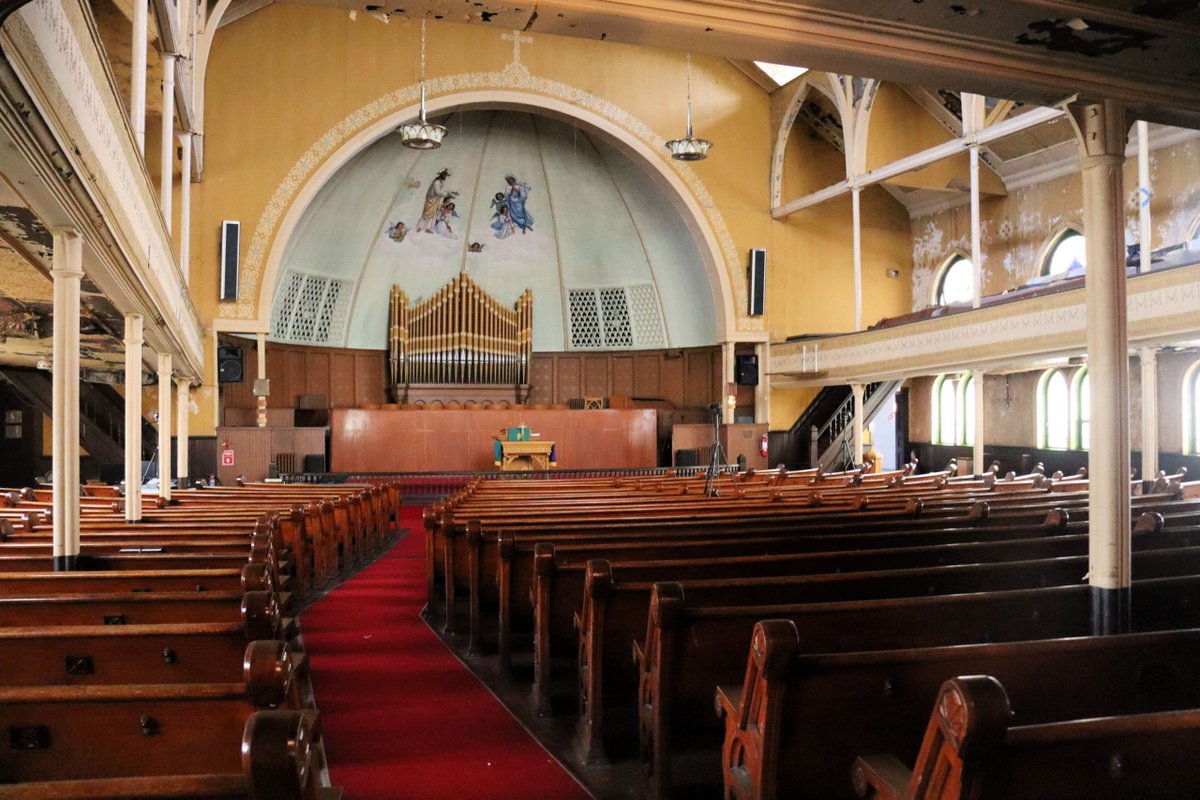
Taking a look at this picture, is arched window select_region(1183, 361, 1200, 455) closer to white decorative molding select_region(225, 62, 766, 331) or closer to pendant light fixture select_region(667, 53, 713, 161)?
white decorative molding select_region(225, 62, 766, 331)

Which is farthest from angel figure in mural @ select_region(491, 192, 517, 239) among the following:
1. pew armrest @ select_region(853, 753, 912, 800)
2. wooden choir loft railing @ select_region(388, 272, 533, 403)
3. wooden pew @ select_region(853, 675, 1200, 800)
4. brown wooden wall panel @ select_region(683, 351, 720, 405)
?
wooden pew @ select_region(853, 675, 1200, 800)

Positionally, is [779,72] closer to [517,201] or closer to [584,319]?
[517,201]

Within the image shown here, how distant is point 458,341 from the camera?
68.2 ft

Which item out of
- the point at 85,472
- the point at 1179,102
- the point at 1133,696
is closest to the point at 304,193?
the point at 85,472

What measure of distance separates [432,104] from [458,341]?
5.48 meters

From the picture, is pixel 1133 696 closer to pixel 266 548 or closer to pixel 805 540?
pixel 805 540

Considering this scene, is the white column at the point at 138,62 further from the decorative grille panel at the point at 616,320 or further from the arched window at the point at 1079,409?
the arched window at the point at 1079,409

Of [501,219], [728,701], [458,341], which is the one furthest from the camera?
[501,219]

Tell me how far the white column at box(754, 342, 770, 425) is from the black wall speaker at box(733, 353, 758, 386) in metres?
0.12

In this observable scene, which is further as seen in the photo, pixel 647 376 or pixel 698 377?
pixel 647 376

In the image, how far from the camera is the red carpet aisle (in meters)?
3.45

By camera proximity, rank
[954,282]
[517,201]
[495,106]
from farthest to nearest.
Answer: [517,201] < [954,282] < [495,106]

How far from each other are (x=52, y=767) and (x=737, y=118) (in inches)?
805

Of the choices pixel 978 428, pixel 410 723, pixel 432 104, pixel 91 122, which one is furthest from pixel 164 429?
pixel 978 428
